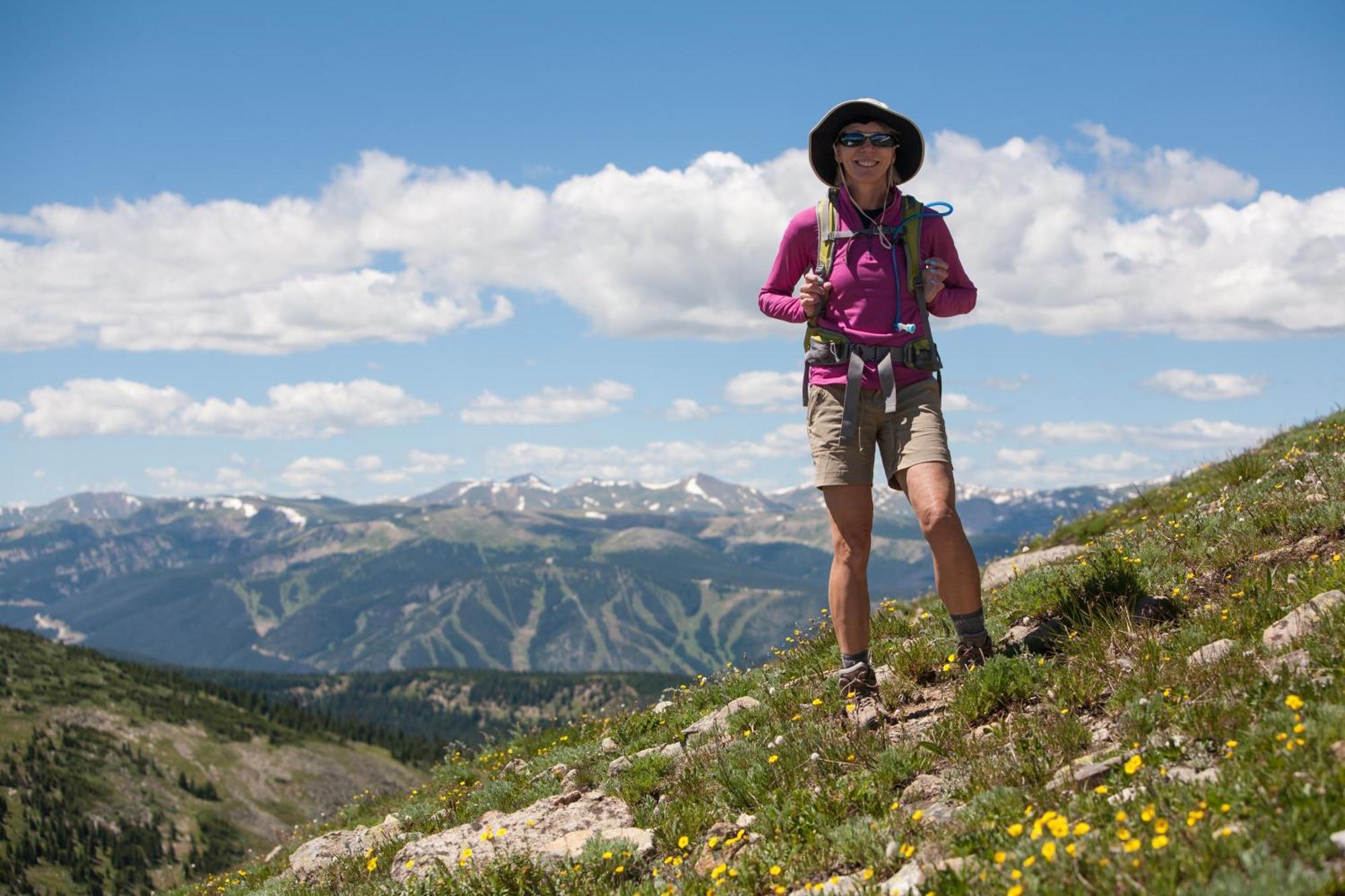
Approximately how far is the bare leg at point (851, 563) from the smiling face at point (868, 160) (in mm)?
2344

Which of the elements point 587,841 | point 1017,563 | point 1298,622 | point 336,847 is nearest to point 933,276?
point 1298,622

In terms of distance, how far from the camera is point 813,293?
283 inches

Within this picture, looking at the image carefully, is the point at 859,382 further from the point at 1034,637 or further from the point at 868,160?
the point at 1034,637

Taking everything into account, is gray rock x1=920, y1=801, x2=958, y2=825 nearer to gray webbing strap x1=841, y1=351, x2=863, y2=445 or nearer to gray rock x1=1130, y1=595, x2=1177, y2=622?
gray rock x1=1130, y1=595, x2=1177, y2=622

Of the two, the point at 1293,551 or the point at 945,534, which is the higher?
the point at 945,534

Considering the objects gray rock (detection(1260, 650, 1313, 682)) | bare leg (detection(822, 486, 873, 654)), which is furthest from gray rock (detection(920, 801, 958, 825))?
bare leg (detection(822, 486, 873, 654))

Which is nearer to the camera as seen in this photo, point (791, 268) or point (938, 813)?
point (938, 813)

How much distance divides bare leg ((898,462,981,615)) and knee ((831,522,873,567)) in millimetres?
492

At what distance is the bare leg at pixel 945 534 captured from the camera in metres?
6.62

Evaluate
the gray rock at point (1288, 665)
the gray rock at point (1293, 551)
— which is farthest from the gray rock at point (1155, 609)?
the gray rock at point (1288, 665)

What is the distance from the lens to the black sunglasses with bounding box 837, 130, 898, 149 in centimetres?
716

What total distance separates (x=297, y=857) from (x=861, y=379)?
7.79 metres

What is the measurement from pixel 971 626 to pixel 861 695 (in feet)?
3.40

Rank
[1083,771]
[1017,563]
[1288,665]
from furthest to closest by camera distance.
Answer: [1017,563]
[1288,665]
[1083,771]
